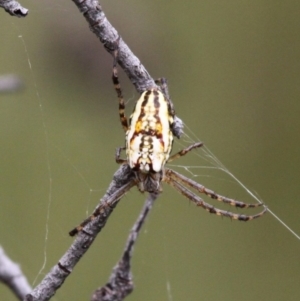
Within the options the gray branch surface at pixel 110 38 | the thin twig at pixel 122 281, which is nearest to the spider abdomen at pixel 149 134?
the gray branch surface at pixel 110 38

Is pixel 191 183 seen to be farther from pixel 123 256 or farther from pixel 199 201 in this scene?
pixel 123 256

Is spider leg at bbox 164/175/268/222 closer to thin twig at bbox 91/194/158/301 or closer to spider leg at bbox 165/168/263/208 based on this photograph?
spider leg at bbox 165/168/263/208

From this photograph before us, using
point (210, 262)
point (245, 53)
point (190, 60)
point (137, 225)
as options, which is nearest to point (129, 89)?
point (190, 60)

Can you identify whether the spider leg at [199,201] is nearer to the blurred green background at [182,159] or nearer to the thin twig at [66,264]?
the thin twig at [66,264]

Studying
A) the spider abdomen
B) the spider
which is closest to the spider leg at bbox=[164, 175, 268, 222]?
the spider

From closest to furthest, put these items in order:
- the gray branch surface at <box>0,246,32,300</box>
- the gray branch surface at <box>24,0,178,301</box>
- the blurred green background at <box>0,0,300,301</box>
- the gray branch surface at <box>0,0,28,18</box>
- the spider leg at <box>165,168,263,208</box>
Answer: the gray branch surface at <box>0,0,28,18</box>, the gray branch surface at <box>24,0,178,301</box>, the gray branch surface at <box>0,246,32,300</box>, the spider leg at <box>165,168,263,208</box>, the blurred green background at <box>0,0,300,301</box>
